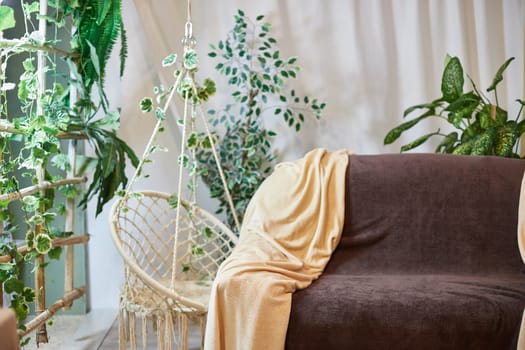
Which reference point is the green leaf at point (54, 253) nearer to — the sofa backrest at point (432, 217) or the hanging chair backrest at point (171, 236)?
the hanging chair backrest at point (171, 236)

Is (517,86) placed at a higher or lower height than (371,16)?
lower

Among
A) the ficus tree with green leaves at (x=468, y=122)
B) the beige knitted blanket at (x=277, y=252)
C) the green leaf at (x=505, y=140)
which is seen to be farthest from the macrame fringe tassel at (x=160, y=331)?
the green leaf at (x=505, y=140)

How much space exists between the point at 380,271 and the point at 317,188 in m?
0.44

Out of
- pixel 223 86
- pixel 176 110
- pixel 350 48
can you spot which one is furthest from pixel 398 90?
pixel 176 110

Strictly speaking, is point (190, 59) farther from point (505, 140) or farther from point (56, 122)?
point (505, 140)

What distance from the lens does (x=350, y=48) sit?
4070 millimetres

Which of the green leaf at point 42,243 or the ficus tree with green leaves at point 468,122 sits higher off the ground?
the ficus tree with green leaves at point 468,122

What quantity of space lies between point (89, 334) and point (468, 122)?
85.8 inches

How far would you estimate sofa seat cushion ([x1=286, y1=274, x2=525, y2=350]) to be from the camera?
2.54 meters

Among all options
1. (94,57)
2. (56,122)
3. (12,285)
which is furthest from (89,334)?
(94,57)

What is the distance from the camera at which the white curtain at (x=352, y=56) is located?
159 inches

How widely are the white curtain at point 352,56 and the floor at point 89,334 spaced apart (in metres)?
0.18

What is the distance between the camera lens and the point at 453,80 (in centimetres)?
371

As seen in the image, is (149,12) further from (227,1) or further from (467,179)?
(467,179)
